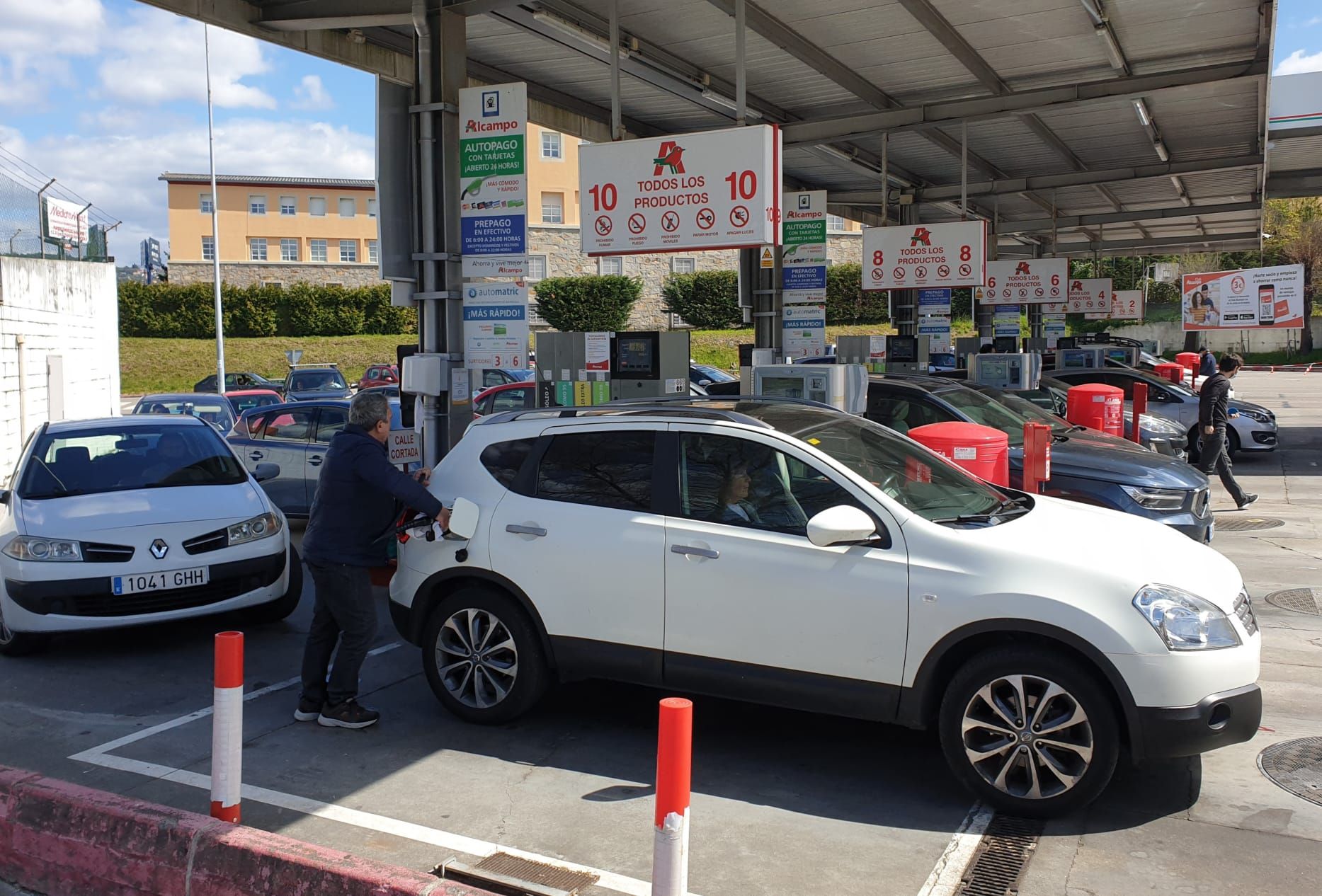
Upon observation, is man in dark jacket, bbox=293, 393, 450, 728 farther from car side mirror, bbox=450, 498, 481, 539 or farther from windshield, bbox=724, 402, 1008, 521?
windshield, bbox=724, 402, 1008, 521

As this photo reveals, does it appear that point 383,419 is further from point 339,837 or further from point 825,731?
point 825,731

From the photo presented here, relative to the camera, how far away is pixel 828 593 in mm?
5270

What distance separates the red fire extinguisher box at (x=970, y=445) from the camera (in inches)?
324

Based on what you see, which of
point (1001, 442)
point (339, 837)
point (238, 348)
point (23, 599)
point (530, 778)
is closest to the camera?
point (339, 837)

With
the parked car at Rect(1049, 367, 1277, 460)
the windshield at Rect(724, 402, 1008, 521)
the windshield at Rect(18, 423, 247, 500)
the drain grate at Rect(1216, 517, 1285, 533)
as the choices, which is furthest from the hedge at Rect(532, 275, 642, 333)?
the windshield at Rect(724, 402, 1008, 521)

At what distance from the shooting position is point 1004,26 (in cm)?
1245

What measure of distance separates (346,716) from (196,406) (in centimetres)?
1443

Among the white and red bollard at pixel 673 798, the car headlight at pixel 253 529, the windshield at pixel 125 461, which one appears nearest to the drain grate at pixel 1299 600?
the white and red bollard at pixel 673 798

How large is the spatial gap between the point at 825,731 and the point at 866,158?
52.8 ft

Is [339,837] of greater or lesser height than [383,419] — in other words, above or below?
below

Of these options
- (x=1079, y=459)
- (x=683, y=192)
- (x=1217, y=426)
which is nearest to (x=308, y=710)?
(x=683, y=192)

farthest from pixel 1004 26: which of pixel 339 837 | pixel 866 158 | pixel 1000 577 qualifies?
pixel 339 837

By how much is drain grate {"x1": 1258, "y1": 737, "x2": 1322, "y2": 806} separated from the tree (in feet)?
203

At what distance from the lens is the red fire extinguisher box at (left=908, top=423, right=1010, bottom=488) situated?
8.24 metres
